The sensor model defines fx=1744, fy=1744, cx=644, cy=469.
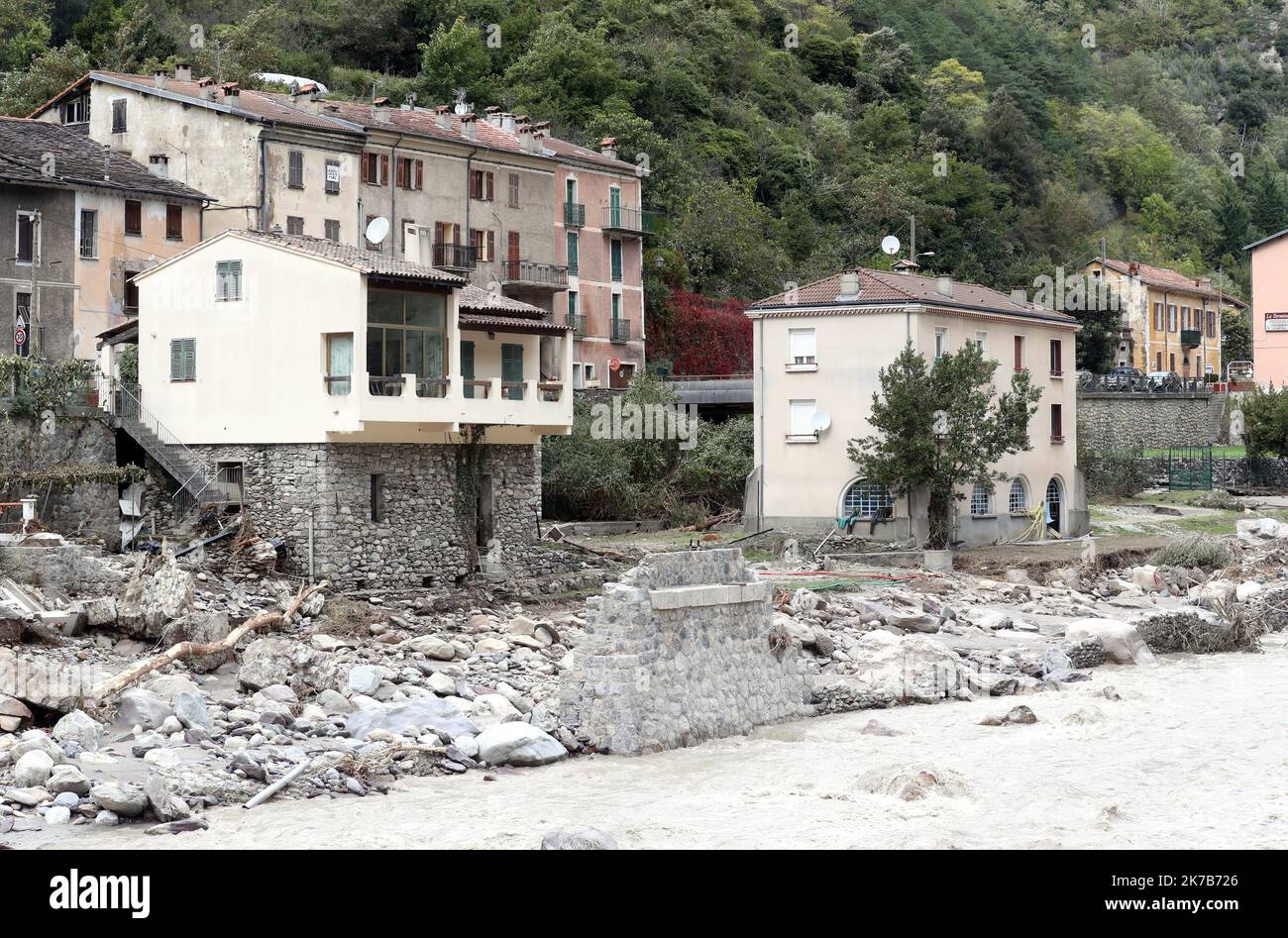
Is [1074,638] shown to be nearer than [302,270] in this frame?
Yes

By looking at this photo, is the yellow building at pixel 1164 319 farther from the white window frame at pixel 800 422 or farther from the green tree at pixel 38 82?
the green tree at pixel 38 82

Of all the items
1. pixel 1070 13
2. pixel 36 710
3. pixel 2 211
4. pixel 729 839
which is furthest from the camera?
pixel 1070 13

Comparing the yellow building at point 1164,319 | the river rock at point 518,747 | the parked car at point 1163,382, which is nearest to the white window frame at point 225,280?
the river rock at point 518,747

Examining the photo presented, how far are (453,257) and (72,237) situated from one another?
1332cm

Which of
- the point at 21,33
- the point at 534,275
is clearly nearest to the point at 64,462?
the point at 534,275

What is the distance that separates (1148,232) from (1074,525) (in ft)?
229

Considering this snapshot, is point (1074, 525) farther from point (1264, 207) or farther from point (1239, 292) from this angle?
point (1264, 207)

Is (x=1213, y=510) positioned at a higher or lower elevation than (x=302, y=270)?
lower

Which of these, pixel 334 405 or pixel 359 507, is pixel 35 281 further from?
pixel 359 507

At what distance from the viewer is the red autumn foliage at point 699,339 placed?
6494 cm

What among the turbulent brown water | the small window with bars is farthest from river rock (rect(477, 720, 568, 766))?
the small window with bars

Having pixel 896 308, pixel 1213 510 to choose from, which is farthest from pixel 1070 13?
pixel 896 308

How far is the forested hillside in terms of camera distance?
229 feet

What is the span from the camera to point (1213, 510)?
5466 centimetres
